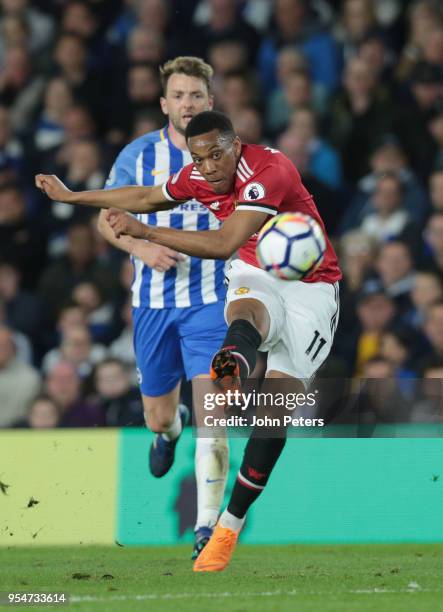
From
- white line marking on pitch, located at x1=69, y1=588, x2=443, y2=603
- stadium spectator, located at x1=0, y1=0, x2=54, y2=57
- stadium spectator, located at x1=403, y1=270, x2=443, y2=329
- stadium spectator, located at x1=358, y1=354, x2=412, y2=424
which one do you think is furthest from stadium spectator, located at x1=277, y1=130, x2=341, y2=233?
white line marking on pitch, located at x1=69, y1=588, x2=443, y2=603

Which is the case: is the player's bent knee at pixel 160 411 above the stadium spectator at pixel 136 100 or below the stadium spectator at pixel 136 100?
below

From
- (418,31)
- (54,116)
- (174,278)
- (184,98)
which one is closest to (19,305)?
(54,116)

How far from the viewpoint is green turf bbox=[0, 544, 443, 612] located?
16.1 feet

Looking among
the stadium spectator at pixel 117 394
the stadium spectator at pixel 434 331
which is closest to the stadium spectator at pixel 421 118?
the stadium spectator at pixel 434 331

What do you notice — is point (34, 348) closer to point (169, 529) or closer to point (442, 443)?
point (169, 529)

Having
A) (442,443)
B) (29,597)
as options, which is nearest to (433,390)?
(442,443)

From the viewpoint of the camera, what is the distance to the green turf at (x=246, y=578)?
194 inches

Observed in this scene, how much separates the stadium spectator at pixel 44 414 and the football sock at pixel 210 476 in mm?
2910

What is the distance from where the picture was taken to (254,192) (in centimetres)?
614

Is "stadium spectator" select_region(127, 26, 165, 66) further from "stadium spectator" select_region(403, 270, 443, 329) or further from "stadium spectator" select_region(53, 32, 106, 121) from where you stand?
"stadium spectator" select_region(403, 270, 443, 329)

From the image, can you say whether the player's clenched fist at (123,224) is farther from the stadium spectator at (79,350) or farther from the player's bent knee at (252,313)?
the stadium spectator at (79,350)

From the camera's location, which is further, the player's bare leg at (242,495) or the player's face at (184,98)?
the player's face at (184,98)

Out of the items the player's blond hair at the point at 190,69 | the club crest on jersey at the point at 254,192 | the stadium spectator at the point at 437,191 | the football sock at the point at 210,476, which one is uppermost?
the player's blond hair at the point at 190,69

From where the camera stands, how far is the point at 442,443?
25.3ft
